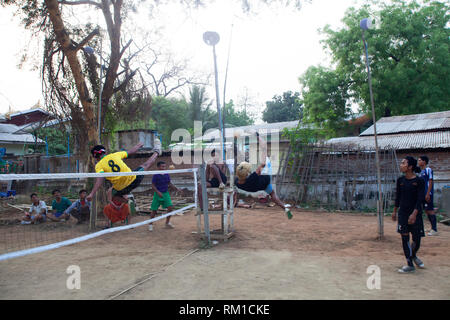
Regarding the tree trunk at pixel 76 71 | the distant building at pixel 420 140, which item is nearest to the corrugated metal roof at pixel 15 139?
the tree trunk at pixel 76 71

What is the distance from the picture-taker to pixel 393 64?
21.1 metres

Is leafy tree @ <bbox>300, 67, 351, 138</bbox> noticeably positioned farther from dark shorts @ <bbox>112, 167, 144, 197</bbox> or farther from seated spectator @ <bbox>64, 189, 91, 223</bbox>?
dark shorts @ <bbox>112, 167, 144, 197</bbox>

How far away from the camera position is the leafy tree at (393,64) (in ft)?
65.7

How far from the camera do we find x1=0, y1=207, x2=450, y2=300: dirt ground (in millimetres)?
3867

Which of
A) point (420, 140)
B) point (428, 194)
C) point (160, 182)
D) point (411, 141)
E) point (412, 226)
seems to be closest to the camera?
point (412, 226)

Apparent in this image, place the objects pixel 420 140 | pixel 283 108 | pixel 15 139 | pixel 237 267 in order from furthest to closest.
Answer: pixel 283 108 → pixel 15 139 → pixel 420 140 → pixel 237 267

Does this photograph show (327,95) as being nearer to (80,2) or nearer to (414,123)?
(414,123)

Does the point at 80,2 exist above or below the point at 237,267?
above

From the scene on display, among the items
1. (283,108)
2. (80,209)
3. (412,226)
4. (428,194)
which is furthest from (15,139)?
(283,108)

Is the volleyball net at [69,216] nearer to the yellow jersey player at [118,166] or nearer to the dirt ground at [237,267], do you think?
the yellow jersey player at [118,166]

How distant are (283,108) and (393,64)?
804 inches

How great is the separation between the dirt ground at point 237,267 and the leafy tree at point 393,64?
1414cm

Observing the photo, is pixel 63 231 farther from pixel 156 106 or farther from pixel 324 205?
pixel 156 106
